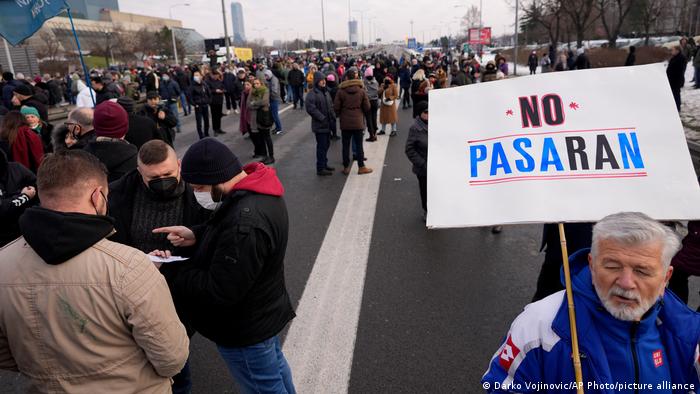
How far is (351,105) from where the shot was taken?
800 centimetres

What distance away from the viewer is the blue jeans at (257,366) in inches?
89.1

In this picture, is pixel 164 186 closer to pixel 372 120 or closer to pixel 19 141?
pixel 19 141

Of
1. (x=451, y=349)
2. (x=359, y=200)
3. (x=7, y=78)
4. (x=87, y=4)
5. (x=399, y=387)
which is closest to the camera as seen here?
(x=399, y=387)

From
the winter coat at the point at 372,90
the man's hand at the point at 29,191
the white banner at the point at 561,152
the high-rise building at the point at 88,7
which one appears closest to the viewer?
the white banner at the point at 561,152

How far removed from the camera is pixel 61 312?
61.2 inches

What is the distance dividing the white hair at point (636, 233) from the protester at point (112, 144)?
3.45 metres

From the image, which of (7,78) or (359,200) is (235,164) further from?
(7,78)

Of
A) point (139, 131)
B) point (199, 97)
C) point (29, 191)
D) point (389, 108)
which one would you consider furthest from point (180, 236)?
point (199, 97)

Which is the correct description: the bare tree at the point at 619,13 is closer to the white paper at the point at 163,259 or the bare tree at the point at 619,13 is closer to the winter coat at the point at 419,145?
the winter coat at the point at 419,145

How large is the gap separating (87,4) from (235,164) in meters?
164

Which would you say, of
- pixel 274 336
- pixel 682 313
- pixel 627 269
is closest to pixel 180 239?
pixel 274 336

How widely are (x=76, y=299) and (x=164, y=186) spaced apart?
3.14 feet

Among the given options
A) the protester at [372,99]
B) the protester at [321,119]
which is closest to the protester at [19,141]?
the protester at [321,119]

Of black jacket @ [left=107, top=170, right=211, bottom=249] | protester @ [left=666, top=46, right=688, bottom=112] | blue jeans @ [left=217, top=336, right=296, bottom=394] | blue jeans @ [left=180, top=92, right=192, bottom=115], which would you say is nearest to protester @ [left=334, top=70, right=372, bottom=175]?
black jacket @ [left=107, top=170, right=211, bottom=249]
